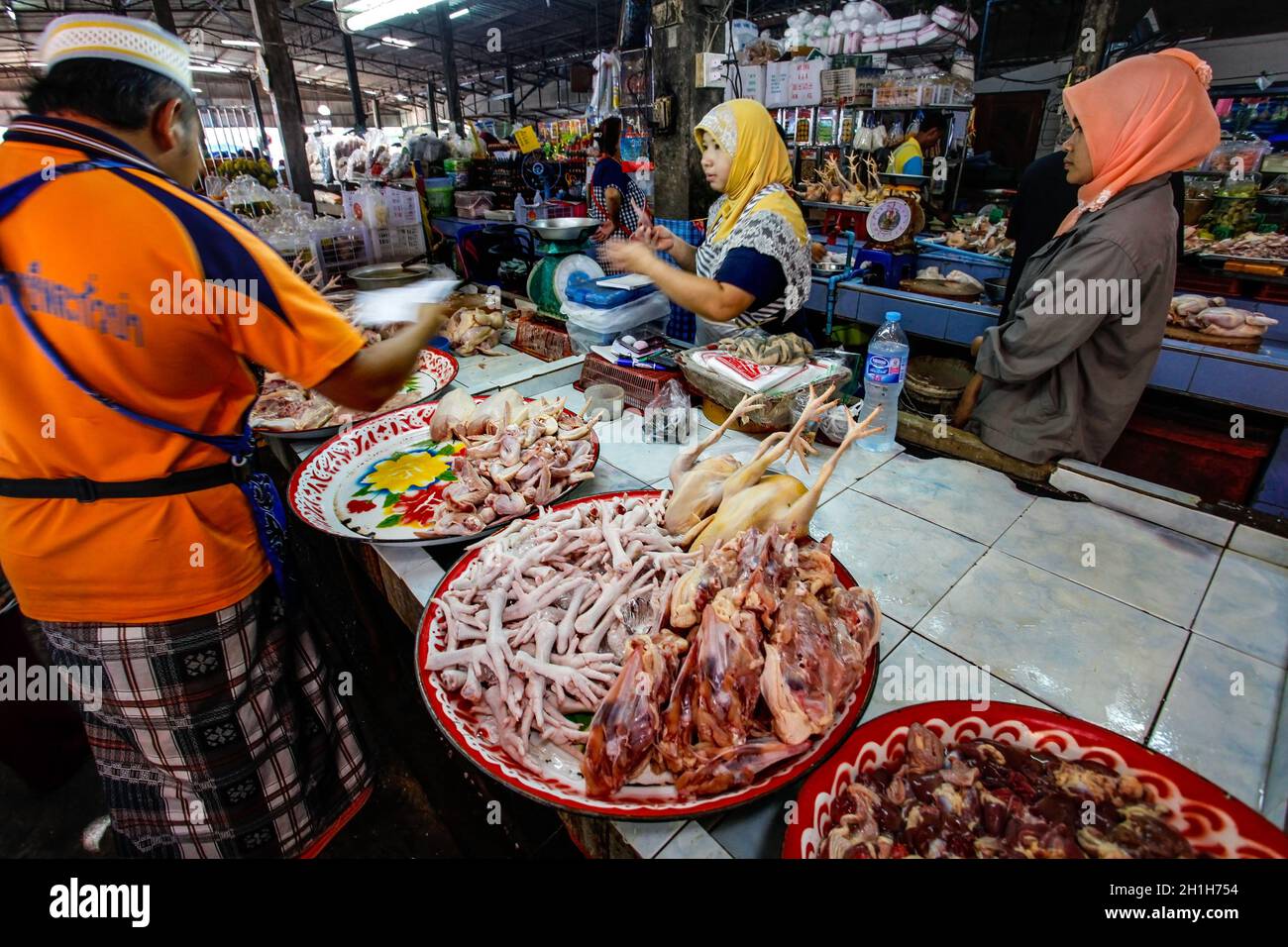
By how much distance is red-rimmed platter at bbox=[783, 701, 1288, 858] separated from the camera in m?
0.98

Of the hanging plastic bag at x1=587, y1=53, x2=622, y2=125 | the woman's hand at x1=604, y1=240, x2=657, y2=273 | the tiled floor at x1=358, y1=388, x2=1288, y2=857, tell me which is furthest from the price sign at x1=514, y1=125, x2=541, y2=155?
the tiled floor at x1=358, y1=388, x2=1288, y2=857

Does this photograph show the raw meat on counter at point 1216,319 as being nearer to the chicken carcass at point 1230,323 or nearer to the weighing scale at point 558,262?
the chicken carcass at point 1230,323

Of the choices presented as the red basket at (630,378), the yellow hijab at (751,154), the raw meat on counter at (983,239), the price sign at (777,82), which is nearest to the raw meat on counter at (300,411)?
the red basket at (630,378)

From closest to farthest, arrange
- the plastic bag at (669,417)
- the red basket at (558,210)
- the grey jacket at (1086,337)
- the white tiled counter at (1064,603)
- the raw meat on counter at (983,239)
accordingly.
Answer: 1. the white tiled counter at (1064,603)
2. the grey jacket at (1086,337)
3. the plastic bag at (669,417)
4. the red basket at (558,210)
5. the raw meat on counter at (983,239)

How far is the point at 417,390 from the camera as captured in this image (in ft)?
10.4

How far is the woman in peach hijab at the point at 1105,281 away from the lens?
8.05ft

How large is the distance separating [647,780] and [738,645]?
1.07ft

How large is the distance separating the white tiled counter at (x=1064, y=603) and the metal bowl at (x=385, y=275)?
8.01 ft

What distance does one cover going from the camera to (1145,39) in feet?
24.7

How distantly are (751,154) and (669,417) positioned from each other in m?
1.33

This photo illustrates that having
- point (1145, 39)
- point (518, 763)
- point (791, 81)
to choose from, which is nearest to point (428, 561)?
point (518, 763)

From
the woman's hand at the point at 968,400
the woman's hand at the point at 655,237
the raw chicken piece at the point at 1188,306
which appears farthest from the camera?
the raw chicken piece at the point at 1188,306

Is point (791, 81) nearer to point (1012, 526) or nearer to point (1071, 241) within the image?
point (1071, 241)

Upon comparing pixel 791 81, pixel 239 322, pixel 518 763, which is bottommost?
pixel 518 763
